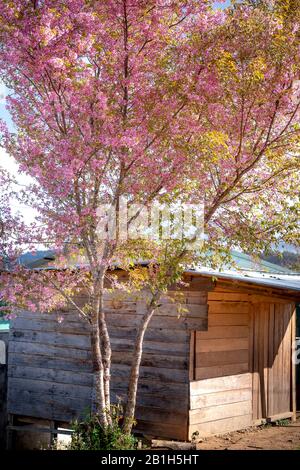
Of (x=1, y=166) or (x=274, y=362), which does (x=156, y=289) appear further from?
(x=274, y=362)

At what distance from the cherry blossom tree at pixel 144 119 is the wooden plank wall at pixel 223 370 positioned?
213 centimetres

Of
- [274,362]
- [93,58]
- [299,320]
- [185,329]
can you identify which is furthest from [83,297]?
[299,320]

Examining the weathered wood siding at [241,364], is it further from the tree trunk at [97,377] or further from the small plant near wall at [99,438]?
the tree trunk at [97,377]

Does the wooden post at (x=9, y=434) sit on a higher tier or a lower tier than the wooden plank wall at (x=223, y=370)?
lower

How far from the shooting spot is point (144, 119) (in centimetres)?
991

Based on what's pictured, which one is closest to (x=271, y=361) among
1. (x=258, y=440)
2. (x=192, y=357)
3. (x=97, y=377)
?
(x=258, y=440)

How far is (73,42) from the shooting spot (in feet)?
30.8

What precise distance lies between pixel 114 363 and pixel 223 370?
2.24m

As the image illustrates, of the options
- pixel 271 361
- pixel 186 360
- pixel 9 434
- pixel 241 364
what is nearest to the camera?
pixel 186 360

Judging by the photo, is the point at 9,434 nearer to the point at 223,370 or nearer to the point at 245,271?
the point at 223,370

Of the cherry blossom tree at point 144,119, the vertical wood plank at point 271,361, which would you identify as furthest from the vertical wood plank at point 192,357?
the vertical wood plank at point 271,361

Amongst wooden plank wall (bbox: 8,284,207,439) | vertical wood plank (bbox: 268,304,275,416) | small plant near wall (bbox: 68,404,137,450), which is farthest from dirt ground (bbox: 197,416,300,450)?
small plant near wall (bbox: 68,404,137,450)

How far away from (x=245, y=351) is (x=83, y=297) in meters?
3.69

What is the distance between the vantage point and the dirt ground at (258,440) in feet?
38.4
